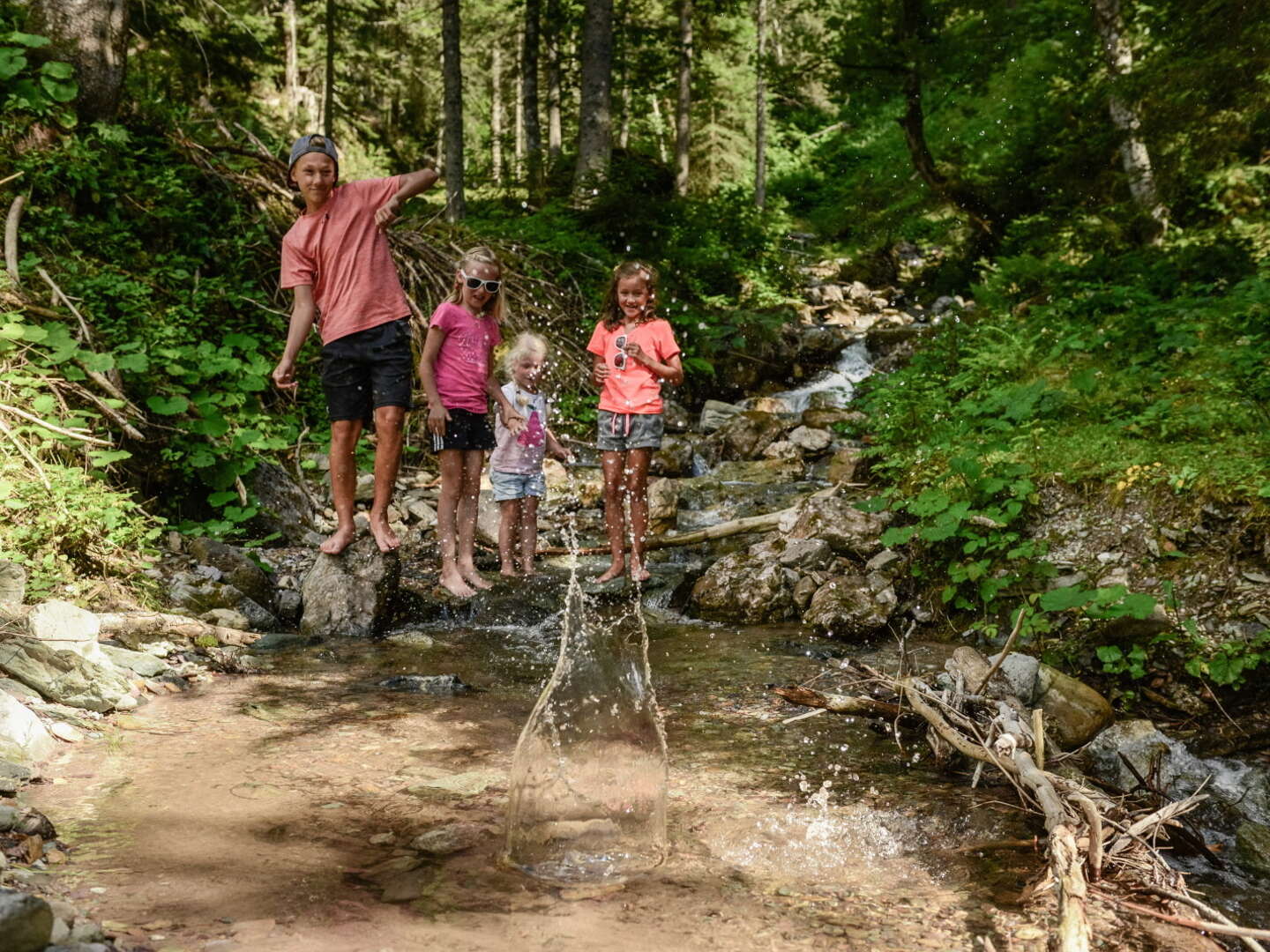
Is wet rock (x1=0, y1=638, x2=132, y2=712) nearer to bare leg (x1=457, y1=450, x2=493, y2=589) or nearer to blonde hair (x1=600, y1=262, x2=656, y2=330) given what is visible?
bare leg (x1=457, y1=450, x2=493, y2=589)

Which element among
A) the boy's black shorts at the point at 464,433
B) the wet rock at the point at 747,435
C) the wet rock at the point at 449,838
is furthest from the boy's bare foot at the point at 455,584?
the wet rock at the point at 747,435

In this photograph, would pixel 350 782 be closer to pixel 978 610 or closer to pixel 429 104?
pixel 978 610

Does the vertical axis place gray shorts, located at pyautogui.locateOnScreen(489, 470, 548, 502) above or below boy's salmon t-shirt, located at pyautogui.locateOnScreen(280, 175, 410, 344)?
below

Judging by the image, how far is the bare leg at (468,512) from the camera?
5762 mm

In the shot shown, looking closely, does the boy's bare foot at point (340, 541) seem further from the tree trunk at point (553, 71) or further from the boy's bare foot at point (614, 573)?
the tree trunk at point (553, 71)

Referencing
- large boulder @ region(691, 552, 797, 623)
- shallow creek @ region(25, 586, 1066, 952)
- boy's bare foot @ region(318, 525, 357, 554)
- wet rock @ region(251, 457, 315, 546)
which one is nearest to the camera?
shallow creek @ region(25, 586, 1066, 952)

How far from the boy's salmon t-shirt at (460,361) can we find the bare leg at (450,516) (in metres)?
0.34

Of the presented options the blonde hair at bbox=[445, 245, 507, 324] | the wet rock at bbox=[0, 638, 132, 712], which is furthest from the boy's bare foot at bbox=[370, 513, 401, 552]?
the wet rock at bbox=[0, 638, 132, 712]

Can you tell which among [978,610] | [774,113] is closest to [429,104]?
[774,113]

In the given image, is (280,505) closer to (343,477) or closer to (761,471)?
(343,477)

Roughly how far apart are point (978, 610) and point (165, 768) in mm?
4278

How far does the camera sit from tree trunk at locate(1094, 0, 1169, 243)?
336 inches

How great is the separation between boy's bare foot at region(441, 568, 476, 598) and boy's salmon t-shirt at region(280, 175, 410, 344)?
1595mm

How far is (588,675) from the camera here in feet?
12.5
